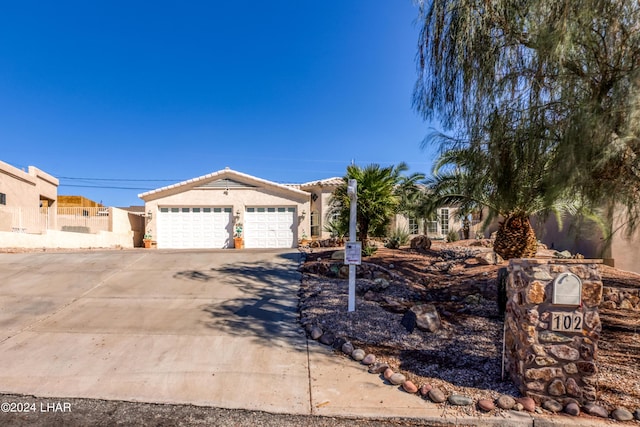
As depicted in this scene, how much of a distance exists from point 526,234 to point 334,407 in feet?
25.6

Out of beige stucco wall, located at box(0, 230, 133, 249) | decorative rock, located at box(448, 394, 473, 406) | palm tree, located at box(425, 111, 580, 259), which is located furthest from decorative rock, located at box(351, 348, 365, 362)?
beige stucco wall, located at box(0, 230, 133, 249)

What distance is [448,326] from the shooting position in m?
5.42

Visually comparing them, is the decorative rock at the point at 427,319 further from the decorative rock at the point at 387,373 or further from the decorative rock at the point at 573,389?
the decorative rock at the point at 573,389

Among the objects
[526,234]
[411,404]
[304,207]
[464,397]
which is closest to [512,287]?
[464,397]

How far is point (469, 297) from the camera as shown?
6.78m

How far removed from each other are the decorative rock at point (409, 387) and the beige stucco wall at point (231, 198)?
13887mm

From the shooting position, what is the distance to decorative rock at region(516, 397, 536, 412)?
3379 millimetres

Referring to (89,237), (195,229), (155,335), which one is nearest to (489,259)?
(155,335)

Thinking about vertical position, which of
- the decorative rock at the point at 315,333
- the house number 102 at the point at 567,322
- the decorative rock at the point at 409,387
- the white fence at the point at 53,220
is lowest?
the decorative rock at the point at 409,387

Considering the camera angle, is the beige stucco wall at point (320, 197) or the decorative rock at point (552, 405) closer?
the decorative rock at point (552, 405)

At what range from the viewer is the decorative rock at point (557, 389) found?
11.4ft

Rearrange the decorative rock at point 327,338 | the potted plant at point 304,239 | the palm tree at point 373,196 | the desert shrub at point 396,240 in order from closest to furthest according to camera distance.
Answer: the decorative rock at point 327,338
the palm tree at point 373,196
the desert shrub at point 396,240
the potted plant at point 304,239

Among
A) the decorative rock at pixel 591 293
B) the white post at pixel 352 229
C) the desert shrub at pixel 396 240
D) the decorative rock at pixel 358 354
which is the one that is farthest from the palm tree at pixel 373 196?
the decorative rock at pixel 591 293

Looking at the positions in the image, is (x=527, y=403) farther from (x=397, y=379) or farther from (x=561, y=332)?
(x=397, y=379)
